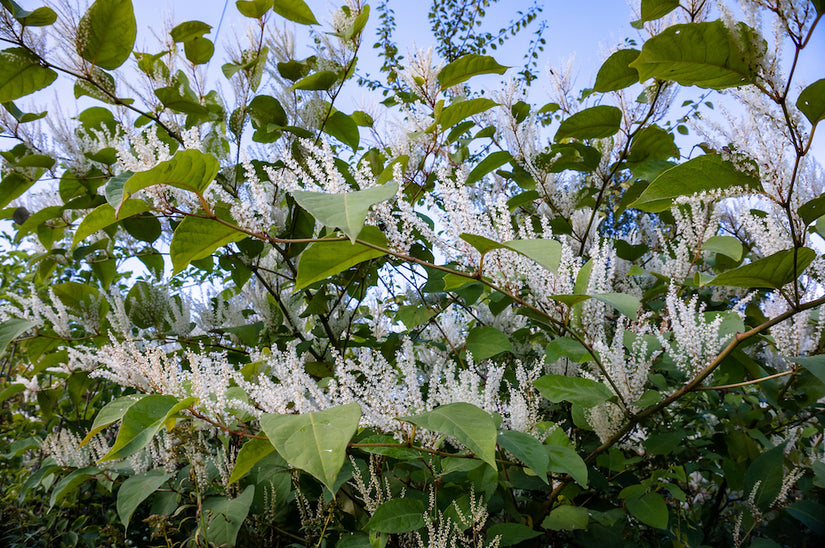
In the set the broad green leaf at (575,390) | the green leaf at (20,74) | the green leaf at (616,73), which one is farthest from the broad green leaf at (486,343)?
the green leaf at (20,74)

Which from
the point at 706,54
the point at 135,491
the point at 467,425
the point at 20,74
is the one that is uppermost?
the point at 20,74

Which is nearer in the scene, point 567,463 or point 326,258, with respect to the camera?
point 326,258

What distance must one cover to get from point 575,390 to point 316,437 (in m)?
0.57

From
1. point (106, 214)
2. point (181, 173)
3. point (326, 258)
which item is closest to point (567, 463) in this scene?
point (326, 258)

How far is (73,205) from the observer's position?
1.89 m

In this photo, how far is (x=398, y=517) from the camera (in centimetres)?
100

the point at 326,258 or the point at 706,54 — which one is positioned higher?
the point at 706,54

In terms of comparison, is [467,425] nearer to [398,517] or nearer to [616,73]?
[398,517]

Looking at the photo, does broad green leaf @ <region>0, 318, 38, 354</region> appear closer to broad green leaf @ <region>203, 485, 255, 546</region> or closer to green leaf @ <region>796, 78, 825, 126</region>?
broad green leaf @ <region>203, 485, 255, 546</region>

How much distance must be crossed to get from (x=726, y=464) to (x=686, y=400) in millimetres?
261

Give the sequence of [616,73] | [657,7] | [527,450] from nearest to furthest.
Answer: [527,450], [657,7], [616,73]

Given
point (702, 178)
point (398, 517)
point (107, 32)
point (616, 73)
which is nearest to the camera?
point (702, 178)

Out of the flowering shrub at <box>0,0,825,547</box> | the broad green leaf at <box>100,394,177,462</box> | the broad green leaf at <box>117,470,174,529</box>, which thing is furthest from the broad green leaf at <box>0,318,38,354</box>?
the broad green leaf at <box>100,394,177,462</box>

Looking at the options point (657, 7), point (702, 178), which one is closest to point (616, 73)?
point (657, 7)
